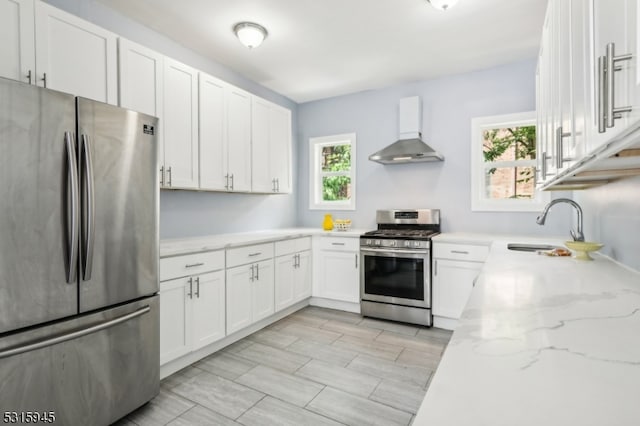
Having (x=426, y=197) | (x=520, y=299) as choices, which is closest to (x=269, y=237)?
(x=426, y=197)

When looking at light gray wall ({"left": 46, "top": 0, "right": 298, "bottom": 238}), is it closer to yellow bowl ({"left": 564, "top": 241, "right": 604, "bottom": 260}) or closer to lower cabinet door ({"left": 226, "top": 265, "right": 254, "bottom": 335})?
lower cabinet door ({"left": 226, "top": 265, "right": 254, "bottom": 335})

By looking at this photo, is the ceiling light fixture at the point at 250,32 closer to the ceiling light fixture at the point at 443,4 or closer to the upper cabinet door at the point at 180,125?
the upper cabinet door at the point at 180,125

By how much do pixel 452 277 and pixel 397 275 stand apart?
556 mm

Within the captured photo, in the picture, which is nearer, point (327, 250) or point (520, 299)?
point (520, 299)

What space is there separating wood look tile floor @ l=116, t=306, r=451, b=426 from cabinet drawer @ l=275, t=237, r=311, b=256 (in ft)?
2.64

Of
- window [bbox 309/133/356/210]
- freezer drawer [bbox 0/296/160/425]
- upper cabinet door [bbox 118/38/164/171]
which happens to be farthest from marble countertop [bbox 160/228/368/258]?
window [bbox 309/133/356/210]

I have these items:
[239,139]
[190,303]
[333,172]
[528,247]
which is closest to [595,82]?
[528,247]

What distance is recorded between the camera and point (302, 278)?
3838 millimetres

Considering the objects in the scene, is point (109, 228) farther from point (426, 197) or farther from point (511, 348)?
point (426, 197)

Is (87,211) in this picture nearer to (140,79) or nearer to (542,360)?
(140,79)

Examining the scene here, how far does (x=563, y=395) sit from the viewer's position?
0.56 m

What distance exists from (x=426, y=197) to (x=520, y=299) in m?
2.94

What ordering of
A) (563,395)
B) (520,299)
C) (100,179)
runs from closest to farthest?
1. (563,395)
2. (520,299)
3. (100,179)

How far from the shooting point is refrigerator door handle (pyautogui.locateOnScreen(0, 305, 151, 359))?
1.41 m
